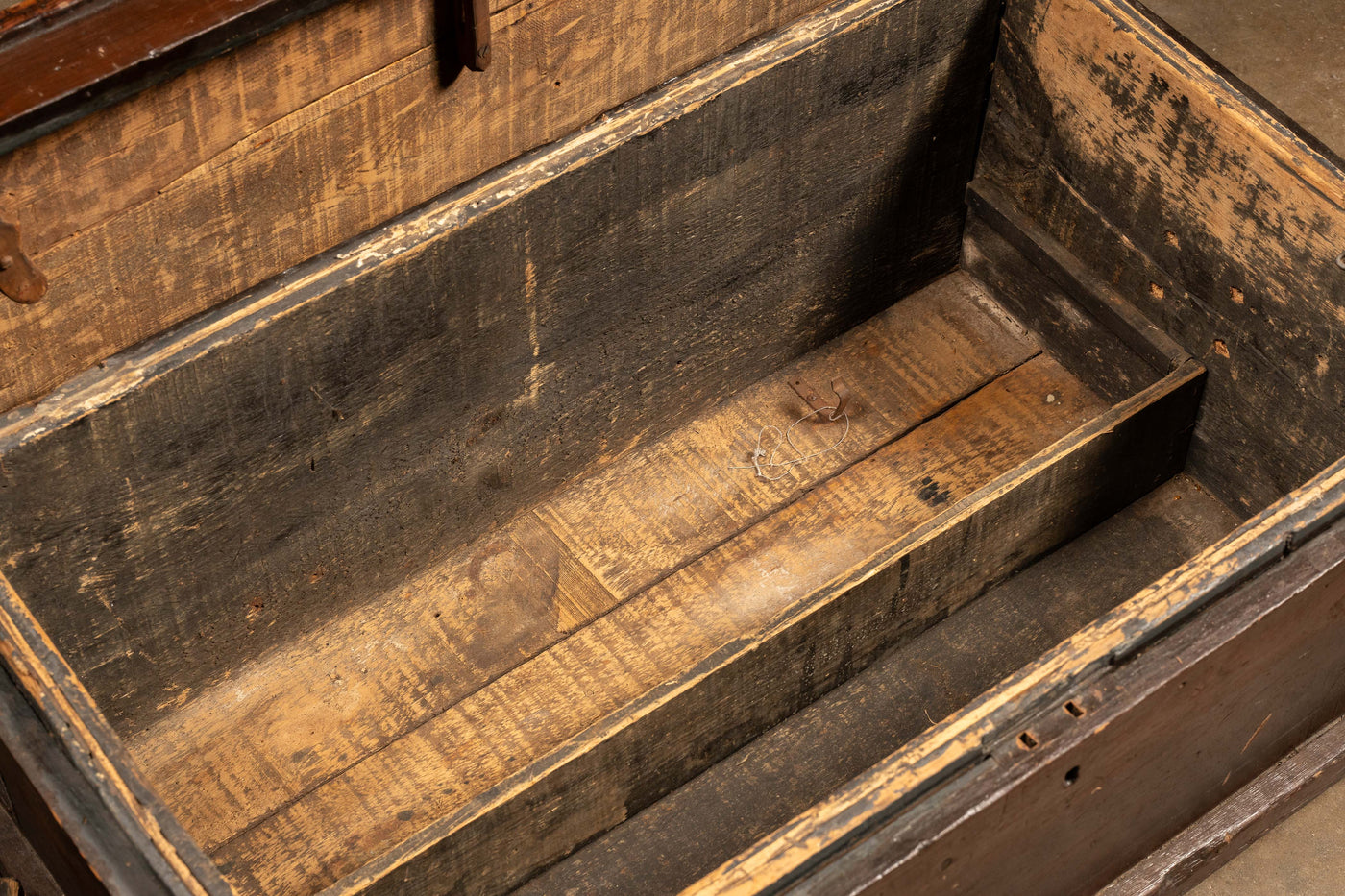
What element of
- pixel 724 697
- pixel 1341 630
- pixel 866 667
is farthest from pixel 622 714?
pixel 1341 630

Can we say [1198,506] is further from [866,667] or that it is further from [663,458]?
[663,458]

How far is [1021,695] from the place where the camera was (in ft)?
8.16

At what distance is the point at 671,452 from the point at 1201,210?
3.60 ft

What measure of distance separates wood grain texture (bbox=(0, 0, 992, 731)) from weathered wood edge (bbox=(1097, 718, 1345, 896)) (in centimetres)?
125

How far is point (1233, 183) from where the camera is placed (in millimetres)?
3291

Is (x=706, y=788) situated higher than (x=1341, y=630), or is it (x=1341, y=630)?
(x=1341, y=630)

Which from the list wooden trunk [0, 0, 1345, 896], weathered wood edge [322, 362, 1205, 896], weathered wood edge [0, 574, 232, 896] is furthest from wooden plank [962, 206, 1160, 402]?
weathered wood edge [0, 574, 232, 896]

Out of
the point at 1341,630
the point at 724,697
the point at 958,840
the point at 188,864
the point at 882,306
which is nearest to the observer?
the point at 188,864

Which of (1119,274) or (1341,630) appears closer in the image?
(1341,630)

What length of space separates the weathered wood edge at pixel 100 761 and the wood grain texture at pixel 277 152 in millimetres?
521

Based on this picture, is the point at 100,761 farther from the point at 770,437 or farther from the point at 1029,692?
the point at 770,437

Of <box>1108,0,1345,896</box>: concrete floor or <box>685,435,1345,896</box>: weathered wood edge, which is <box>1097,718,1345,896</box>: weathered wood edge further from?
<box>1108,0,1345,896</box>: concrete floor

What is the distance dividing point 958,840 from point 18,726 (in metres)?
1.22

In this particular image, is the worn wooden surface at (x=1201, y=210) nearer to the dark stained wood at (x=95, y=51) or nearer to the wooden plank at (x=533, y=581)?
the wooden plank at (x=533, y=581)
